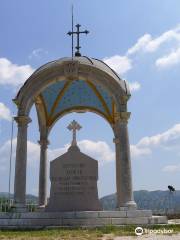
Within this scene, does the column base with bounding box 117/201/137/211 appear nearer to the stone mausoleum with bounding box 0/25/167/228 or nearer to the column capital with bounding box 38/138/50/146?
the stone mausoleum with bounding box 0/25/167/228

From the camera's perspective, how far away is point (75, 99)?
27891 mm

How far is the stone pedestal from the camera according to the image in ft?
62.3

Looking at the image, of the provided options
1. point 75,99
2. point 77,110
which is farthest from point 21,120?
point 75,99

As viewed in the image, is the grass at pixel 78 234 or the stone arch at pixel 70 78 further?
the stone arch at pixel 70 78

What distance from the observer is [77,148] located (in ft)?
66.1

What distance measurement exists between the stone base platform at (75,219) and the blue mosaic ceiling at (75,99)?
1087cm

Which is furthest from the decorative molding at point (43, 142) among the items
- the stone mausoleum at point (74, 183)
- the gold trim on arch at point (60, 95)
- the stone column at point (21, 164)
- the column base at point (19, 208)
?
the column base at point (19, 208)

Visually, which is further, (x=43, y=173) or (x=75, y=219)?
(x=43, y=173)

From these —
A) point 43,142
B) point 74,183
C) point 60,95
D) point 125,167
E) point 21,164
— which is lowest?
point 74,183

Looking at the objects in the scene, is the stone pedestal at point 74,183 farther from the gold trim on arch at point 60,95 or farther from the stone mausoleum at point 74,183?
the gold trim on arch at point 60,95

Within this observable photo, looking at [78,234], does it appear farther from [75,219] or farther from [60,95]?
[60,95]

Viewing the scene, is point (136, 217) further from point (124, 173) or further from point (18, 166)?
point (18, 166)

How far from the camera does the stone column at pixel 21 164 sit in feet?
61.6

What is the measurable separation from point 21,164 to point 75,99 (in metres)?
9.95
